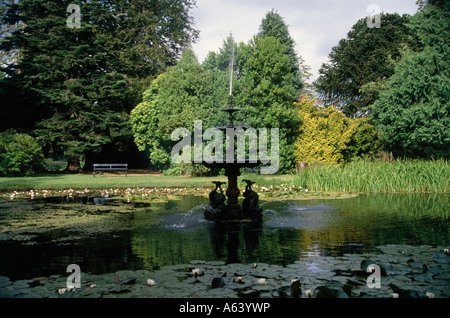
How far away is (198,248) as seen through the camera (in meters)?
6.11

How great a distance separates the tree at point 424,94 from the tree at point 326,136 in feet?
9.44

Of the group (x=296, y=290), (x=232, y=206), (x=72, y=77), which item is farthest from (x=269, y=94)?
(x=296, y=290)

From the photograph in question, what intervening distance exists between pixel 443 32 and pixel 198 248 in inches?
870

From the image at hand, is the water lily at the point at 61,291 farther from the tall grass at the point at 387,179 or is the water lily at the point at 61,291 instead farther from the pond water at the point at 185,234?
the tall grass at the point at 387,179

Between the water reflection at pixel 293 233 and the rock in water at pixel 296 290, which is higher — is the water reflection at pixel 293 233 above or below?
below

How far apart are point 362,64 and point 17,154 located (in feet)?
87.3

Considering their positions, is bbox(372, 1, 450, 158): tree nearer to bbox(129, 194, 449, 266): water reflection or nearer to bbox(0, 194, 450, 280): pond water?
bbox(0, 194, 450, 280): pond water

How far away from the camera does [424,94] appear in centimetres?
2148

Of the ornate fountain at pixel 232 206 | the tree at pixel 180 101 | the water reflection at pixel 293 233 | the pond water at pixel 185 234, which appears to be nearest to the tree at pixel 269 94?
the tree at pixel 180 101

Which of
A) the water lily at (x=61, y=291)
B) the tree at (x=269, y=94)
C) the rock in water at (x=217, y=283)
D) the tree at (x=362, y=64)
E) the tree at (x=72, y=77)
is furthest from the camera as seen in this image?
the tree at (x=362, y=64)

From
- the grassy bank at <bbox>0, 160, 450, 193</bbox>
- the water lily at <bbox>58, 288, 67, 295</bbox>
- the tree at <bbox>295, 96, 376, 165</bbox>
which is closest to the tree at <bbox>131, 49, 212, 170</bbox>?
the tree at <bbox>295, 96, 376, 165</bbox>

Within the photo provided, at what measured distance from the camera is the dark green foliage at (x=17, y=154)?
70.7 ft
